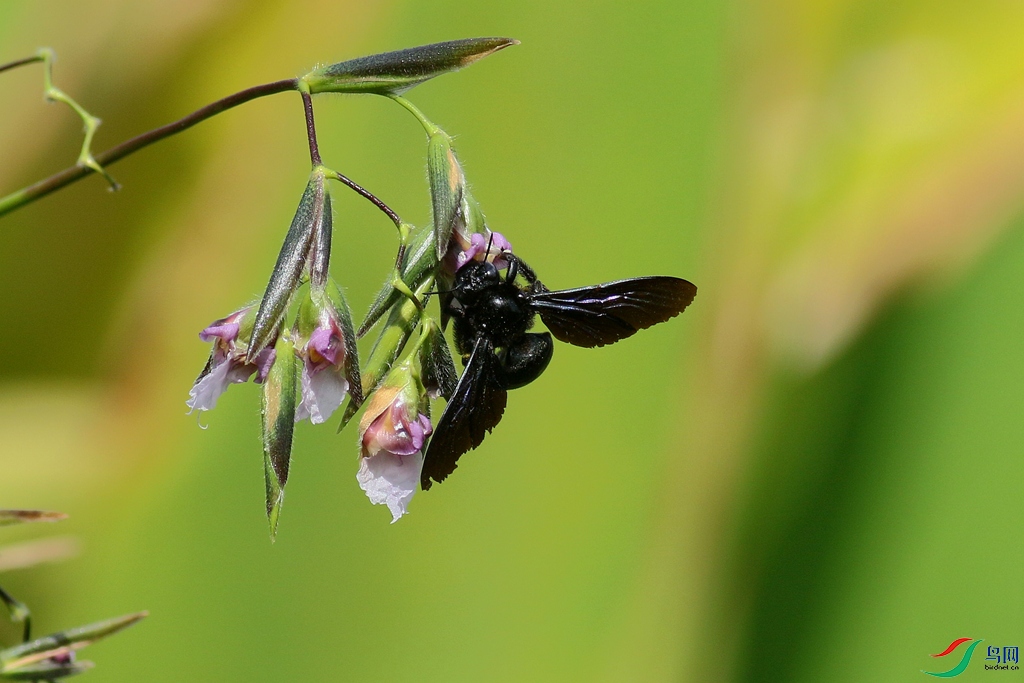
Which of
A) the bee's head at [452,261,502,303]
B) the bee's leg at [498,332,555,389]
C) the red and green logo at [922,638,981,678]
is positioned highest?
the bee's head at [452,261,502,303]

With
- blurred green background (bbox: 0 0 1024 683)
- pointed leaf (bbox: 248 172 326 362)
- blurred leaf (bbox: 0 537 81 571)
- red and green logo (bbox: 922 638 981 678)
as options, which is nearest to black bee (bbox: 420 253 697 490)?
pointed leaf (bbox: 248 172 326 362)

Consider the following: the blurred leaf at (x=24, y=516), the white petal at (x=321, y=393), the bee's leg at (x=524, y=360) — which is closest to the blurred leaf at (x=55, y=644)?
the blurred leaf at (x=24, y=516)

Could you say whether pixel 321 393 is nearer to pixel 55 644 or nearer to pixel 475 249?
pixel 475 249

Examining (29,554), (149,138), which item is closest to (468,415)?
(149,138)

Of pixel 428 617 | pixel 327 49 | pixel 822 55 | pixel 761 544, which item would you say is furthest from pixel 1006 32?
pixel 428 617

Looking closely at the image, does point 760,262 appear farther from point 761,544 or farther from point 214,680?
point 214,680

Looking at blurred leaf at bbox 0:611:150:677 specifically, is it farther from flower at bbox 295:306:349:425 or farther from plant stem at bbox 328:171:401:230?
plant stem at bbox 328:171:401:230
